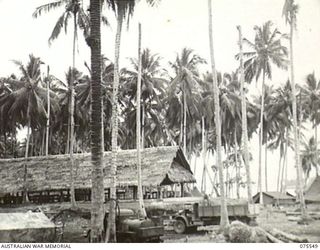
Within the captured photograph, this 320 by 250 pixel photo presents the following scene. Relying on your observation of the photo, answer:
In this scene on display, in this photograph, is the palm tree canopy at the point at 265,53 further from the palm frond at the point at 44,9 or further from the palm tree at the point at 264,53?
the palm frond at the point at 44,9

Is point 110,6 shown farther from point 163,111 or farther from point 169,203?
point 163,111

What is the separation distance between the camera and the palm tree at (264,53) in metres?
6.59

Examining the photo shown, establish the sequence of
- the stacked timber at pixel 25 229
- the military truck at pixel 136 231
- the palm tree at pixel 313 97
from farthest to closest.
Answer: the palm tree at pixel 313 97 → the military truck at pixel 136 231 → the stacked timber at pixel 25 229

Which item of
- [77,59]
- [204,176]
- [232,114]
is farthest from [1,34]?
[232,114]

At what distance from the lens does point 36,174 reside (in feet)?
32.9

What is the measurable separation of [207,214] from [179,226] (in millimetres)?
618

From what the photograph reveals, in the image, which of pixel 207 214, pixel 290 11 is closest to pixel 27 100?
pixel 207 214

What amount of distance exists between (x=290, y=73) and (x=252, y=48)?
1982 mm

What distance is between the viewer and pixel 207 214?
8141 mm

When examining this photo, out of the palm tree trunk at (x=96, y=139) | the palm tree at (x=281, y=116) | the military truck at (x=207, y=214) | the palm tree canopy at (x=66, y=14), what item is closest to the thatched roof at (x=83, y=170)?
the military truck at (x=207, y=214)

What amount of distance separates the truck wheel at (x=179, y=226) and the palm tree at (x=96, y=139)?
278 centimetres

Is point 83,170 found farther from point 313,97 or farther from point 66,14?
point 313,97

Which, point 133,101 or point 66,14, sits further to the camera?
point 133,101

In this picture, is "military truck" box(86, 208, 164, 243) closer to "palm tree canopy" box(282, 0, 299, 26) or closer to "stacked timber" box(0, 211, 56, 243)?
"stacked timber" box(0, 211, 56, 243)
